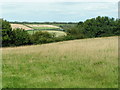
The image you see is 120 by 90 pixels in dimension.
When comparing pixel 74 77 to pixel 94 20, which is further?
pixel 94 20

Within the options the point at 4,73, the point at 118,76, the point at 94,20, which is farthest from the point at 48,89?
the point at 94,20

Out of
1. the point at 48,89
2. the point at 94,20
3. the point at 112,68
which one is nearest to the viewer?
the point at 48,89

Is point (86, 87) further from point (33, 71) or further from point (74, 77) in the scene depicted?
point (33, 71)

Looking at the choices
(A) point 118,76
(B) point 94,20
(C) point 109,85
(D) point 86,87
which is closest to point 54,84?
(D) point 86,87

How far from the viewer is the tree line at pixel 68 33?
70125mm

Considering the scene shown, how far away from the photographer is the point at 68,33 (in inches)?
3659

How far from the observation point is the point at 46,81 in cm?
689

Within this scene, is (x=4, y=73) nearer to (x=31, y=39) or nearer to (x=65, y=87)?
(x=65, y=87)

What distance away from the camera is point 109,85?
6.33m

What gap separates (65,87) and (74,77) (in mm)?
1209

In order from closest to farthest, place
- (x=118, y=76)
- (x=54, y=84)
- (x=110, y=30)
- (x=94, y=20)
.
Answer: (x=54, y=84), (x=118, y=76), (x=110, y=30), (x=94, y=20)

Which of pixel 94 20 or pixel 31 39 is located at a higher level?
pixel 94 20

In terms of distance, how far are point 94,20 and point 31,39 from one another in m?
44.1

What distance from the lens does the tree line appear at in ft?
230
